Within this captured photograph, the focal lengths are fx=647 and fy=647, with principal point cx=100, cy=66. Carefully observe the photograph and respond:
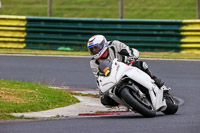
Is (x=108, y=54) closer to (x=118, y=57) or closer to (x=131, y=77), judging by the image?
(x=118, y=57)

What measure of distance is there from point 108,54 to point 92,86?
16.1 feet

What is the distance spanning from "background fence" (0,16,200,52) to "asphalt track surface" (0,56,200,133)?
1.77m

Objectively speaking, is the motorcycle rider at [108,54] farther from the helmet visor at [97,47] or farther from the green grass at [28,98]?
the green grass at [28,98]

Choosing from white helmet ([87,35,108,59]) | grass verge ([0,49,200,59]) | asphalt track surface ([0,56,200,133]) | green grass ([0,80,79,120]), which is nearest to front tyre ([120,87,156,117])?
asphalt track surface ([0,56,200,133])

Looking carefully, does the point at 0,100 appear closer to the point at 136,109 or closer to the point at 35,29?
the point at 136,109

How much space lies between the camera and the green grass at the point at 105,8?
33.7 meters

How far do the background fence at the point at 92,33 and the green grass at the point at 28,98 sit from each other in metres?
8.99

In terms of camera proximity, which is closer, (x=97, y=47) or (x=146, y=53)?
(x=97, y=47)

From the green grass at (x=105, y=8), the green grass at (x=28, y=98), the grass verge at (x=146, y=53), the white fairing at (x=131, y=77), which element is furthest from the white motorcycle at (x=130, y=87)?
the green grass at (x=105, y=8)

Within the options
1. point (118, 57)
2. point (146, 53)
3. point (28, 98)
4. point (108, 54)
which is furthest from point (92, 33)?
point (108, 54)

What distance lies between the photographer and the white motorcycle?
9898mm

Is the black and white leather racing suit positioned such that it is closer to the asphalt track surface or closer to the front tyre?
the asphalt track surface

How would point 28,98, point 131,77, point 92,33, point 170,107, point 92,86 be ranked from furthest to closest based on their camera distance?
point 92,33 → point 92,86 → point 28,98 → point 170,107 → point 131,77

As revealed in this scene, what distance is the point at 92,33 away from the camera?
22.6 meters
